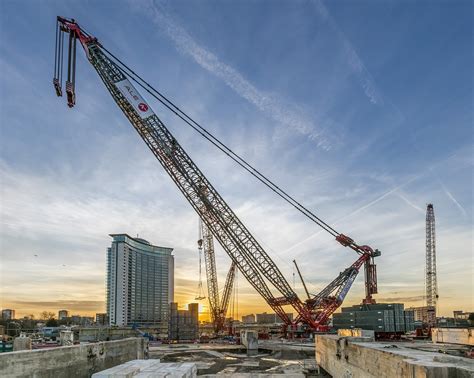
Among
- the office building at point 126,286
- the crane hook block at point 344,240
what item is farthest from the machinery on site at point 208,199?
the office building at point 126,286

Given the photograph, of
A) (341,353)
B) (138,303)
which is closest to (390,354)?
(341,353)

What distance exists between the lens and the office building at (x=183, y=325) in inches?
3465

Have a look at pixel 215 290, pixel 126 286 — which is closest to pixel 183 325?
pixel 215 290

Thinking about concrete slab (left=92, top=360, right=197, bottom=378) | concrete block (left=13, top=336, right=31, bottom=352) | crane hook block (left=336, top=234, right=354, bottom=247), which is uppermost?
crane hook block (left=336, top=234, right=354, bottom=247)

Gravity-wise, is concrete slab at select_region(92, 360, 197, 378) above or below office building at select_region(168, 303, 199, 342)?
above

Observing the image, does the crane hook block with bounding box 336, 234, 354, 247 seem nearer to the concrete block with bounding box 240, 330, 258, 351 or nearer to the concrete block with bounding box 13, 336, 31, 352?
the concrete block with bounding box 240, 330, 258, 351

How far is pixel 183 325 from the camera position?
89062 millimetres

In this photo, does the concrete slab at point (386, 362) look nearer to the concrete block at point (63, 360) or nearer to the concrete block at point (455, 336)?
the concrete block at point (455, 336)

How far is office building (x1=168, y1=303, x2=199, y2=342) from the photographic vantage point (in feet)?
289

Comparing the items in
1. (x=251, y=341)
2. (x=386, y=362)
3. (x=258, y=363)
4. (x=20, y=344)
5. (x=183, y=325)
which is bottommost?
(x=183, y=325)

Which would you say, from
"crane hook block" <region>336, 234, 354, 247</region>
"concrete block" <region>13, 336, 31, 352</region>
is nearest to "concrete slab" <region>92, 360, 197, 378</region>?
"concrete block" <region>13, 336, 31, 352</region>

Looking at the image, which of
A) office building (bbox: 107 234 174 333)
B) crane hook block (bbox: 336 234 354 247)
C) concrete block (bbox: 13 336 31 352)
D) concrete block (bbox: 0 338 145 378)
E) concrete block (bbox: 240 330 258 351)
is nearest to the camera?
concrete block (bbox: 0 338 145 378)

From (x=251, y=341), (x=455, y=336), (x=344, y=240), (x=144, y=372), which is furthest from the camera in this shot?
(x=344, y=240)

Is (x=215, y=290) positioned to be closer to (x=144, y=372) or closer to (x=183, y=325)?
(x=183, y=325)
